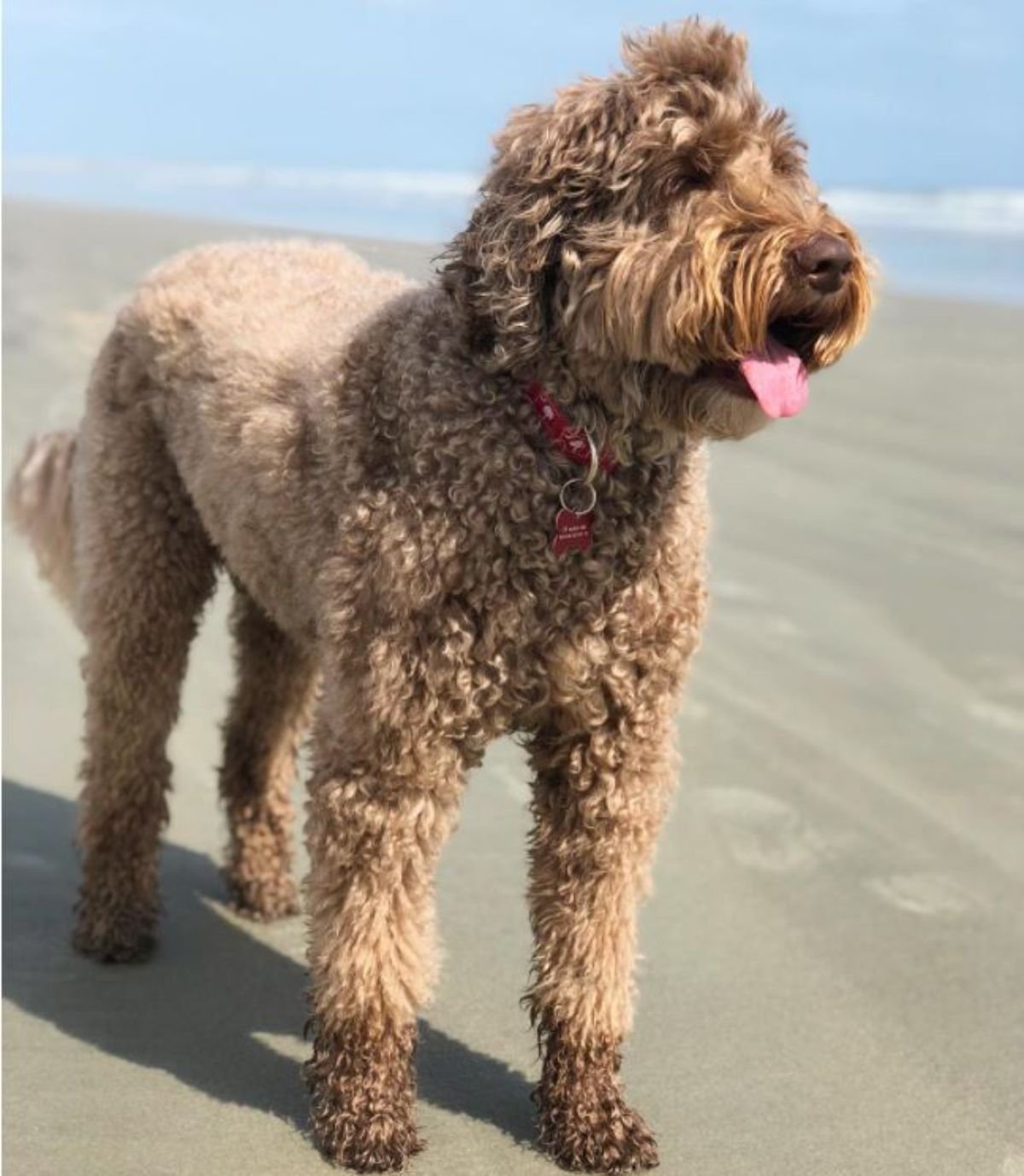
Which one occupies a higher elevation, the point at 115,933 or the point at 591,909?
the point at 591,909

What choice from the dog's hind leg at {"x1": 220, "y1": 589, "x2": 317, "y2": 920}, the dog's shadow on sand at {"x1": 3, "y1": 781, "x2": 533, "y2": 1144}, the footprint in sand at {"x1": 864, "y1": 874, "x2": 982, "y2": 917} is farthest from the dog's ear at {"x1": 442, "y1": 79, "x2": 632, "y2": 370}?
the footprint in sand at {"x1": 864, "y1": 874, "x2": 982, "y2": 917}

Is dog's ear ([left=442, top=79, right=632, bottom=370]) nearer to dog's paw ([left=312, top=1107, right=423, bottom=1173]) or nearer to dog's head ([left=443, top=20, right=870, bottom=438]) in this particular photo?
dog's head ([left=443, top=20, right=870, bottom=438])

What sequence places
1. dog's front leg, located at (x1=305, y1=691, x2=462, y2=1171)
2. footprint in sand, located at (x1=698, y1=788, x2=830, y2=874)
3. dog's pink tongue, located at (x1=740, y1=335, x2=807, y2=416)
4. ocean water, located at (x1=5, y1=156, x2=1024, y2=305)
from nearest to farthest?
dog's pink tongue, located at (x1=740, y1=335, x2=807, y2=416) < dog's front leg, located at (x1=305, y1=691, x2=462, y2=1171) < footprint in sand, located at (x1=698, y1=788, x2=830, y2=874) < ocean water, located at (x1=5, y1=156, x2=1024, y2=305)

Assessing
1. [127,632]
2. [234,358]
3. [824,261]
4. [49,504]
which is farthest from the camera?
[49,504]

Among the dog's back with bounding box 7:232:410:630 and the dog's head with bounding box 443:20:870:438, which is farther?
the dog's back with bounding box 7:232:410:630

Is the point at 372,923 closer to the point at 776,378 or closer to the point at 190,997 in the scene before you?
the point at 190,997

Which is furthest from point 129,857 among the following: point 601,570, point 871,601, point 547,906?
point 871,601

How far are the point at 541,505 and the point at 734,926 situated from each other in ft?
5.96

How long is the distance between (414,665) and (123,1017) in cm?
148

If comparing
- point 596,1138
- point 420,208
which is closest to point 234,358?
point 596,1138

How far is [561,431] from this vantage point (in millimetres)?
3281

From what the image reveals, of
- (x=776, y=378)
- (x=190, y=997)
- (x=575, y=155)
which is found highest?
(x=575, y=155)

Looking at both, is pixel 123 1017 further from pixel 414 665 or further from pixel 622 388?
pixel 622 388

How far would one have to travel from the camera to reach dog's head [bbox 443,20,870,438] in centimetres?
296
